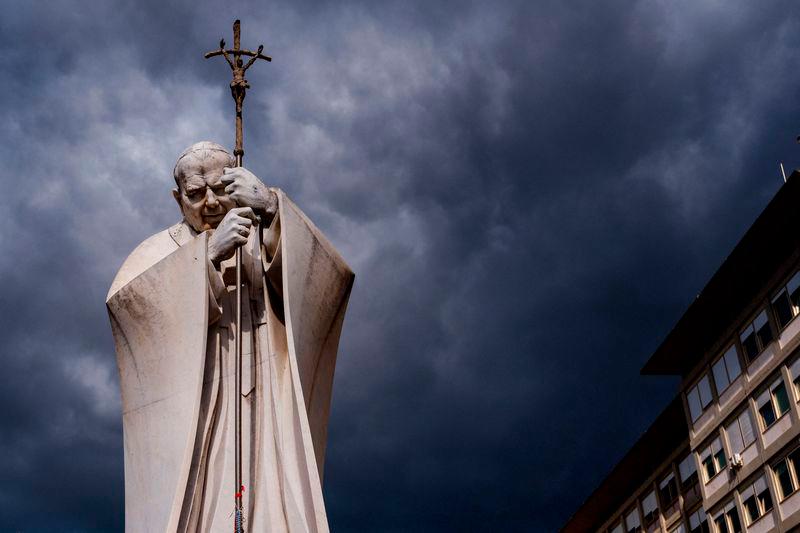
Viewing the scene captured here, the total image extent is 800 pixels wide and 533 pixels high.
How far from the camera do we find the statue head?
13.2 metres

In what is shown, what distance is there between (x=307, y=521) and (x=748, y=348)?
2803 cm

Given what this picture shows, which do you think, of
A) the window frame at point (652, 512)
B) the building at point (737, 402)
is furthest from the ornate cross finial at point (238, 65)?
the window frame at point (652, 512)

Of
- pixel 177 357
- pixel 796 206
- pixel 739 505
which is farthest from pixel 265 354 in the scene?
pixel 739 505

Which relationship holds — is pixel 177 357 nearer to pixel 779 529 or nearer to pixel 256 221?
pixel 256 221

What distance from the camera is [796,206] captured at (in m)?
32.9

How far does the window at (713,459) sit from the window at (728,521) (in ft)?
4.68

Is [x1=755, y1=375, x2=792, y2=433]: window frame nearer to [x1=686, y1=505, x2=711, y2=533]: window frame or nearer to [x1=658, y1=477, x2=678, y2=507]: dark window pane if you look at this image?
[x1=686, y1=505, x2=711, y2=533]: window frame

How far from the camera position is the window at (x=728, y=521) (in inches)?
1405

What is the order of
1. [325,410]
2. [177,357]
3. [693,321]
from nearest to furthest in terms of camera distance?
[177,357] < [325,410] < [693,321]

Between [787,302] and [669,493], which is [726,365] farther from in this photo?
[669,493]

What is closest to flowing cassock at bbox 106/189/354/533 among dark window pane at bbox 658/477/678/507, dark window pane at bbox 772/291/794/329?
dark window pane at bbox 772/291/794/329

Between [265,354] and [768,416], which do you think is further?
[768,416]

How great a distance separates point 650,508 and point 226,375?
115 feet

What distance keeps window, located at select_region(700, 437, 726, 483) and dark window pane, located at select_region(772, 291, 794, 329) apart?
5.68 m
